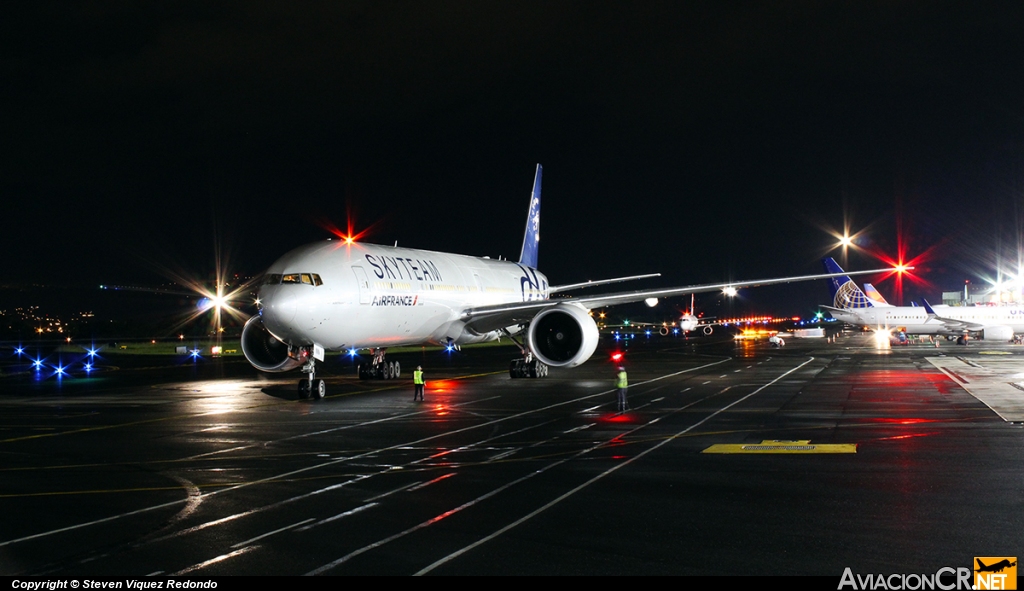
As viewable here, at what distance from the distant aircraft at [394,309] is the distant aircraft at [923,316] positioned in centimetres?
5047

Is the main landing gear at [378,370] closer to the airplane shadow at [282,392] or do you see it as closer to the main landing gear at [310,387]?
the airplane shadow at [282,392]

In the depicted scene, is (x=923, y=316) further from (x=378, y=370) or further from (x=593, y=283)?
(x=378, y=370)

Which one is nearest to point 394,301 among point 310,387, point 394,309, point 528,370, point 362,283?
point 394,309

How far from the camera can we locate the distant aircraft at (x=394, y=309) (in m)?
27.9

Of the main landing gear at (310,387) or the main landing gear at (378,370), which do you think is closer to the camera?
the main landing gear at (310,387)

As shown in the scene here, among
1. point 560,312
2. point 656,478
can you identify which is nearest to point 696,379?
point 560,312

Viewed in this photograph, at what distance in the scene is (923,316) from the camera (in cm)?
8581

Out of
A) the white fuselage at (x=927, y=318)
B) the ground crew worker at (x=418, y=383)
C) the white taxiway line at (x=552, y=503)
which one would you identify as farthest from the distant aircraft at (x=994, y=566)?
the white fuselage at (x=927, y=318)

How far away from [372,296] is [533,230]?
855 inches

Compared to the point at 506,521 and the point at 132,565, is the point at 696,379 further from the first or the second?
the point at 132,565

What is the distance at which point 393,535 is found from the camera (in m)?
10.3

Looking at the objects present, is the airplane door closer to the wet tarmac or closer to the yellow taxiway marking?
the wet tarmac

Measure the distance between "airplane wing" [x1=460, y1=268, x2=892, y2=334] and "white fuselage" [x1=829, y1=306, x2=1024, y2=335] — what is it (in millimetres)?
51170

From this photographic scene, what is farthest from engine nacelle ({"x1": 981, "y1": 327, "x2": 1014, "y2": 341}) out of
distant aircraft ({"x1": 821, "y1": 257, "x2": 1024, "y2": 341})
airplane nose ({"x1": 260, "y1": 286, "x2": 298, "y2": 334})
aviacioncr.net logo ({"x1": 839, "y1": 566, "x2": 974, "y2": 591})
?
aviacioncr.net logo ({"x1": 839, "y1": 566, "x2": 974, "y2": 591})
